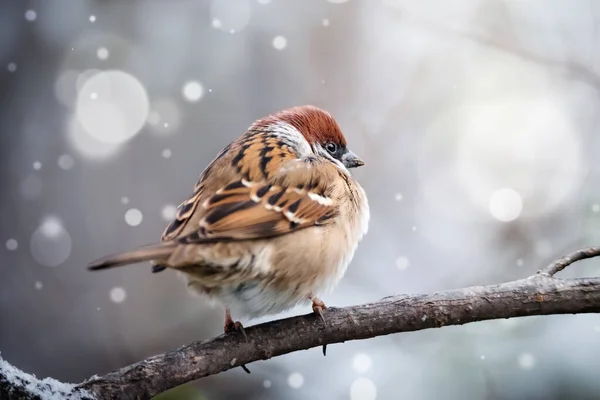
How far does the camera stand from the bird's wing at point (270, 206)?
2248mm

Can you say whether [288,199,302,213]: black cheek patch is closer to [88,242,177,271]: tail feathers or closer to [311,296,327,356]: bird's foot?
[311,296,327,356]: bird's foot

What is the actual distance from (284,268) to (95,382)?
0.70 meters

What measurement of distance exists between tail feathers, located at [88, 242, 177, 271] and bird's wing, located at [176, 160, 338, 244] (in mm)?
86

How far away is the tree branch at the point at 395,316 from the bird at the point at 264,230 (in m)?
0.08

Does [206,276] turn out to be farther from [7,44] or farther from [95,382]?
[7,44]

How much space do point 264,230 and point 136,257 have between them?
1.88 feet

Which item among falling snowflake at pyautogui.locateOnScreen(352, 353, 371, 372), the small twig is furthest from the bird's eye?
falling snowflake at pyautogui.locateOnScreen(352, 353, 371, 372)

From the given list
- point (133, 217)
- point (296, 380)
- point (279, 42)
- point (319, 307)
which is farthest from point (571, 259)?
point (279, 42)

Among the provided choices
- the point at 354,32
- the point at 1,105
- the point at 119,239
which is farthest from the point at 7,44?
the point at 354,32

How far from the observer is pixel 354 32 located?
18.3 feet

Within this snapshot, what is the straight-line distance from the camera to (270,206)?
2461mm

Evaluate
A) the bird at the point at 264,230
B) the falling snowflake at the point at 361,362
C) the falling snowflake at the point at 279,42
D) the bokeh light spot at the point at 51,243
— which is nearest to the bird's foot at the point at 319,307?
the bird at the point at 264,230

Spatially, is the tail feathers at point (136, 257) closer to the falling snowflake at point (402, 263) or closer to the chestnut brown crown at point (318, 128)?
the chestnut brown crown at point (318, 128)

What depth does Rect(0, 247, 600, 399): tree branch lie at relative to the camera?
89.0 inches
